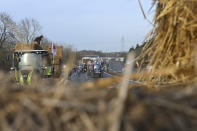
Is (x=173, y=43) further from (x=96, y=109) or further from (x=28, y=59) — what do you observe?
(x=28, y=59)

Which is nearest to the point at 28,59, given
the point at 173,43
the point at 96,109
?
the point at 173,43

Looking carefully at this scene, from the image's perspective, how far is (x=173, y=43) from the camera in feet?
10.0

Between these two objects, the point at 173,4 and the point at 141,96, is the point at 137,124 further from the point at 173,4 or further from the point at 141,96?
the point at 173,4

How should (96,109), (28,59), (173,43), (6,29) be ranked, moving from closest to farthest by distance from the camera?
(96,109) → (173,43) → (28,59) → (6,29)

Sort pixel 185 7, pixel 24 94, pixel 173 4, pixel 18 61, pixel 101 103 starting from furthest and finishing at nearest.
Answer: pixel 18 61
pixel 173 4
pixel 185 7
pixel 24 94
pixel 101 103

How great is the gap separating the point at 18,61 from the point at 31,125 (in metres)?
15.1

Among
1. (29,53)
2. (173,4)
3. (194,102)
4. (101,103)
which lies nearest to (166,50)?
(173,4)

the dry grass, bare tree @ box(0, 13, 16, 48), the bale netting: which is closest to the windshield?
the bale netting

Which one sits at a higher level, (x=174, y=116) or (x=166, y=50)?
(x=166, y=50)

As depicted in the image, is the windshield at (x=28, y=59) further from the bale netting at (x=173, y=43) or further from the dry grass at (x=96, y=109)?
the dry grass at (x=96, y=109)

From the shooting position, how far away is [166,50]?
3.12 metres

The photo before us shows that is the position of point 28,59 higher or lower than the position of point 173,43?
lower

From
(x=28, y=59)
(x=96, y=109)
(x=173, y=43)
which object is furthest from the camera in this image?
(x=28, y=59)

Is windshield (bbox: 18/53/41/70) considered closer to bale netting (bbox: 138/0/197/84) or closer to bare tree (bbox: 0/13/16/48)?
bale netting (bbox: 138/0/197/84)
